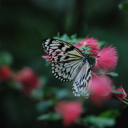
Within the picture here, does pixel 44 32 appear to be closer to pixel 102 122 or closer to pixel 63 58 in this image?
pixel 102 122

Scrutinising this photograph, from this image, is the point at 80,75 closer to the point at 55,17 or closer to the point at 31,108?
the point at 31,108

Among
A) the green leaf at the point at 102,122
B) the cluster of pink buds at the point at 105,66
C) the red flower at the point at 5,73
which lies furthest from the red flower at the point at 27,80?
the cluster of pink buds at the point at 105,66

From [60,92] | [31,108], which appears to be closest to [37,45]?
[31,108]

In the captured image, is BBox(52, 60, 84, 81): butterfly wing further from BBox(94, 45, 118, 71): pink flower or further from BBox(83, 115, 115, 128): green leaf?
BBox(83, 115, 115, 128): green leaf

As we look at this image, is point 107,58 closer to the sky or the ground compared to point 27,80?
closer to the ground

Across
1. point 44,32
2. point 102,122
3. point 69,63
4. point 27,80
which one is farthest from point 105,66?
point 44,32

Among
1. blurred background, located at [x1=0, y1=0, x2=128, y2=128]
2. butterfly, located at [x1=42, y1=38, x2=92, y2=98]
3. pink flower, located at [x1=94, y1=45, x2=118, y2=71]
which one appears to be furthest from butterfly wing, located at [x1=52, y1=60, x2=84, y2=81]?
blurred background, located at [x1=0, y1=0, x2=128, y2=128]
